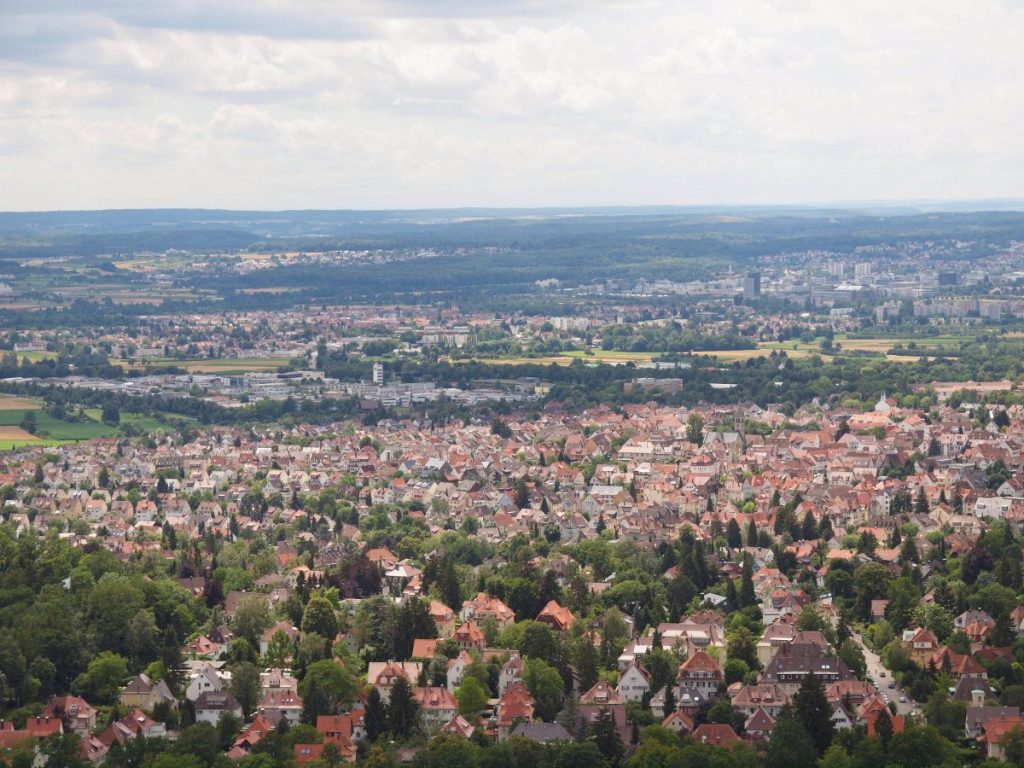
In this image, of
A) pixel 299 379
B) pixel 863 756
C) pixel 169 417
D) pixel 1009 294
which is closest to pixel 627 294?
pixel 1009 294

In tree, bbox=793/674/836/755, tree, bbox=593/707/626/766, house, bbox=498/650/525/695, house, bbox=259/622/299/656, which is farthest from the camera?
house, bbox=259/622/299/656

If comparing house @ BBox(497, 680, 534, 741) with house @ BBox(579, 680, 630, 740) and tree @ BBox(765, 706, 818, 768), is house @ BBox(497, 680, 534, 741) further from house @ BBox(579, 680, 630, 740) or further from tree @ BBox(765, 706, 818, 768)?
tree @ BBox(765, 706, 818, 768)

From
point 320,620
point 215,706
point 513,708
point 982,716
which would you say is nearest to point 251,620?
point 320,620

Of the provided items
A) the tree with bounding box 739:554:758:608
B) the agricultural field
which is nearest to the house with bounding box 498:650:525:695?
the tree with bounding box 739:554:758:608

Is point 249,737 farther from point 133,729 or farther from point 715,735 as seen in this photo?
point 715,735

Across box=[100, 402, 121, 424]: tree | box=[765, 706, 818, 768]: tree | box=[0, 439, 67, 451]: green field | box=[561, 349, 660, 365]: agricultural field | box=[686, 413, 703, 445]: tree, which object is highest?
box=[765, 706, 818, 768]: tree

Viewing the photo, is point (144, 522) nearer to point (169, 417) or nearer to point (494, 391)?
point (169, 417)
